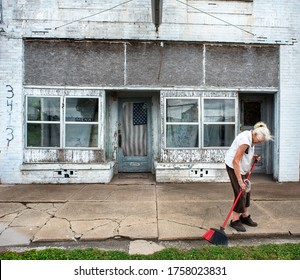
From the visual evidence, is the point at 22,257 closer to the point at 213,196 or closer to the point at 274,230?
the point at 274,230

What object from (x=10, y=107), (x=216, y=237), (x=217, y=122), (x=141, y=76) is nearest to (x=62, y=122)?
(x=10, y=107)

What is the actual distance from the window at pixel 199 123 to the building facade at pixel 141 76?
30 mm

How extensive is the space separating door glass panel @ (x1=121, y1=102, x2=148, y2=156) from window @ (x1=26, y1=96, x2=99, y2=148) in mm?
1125

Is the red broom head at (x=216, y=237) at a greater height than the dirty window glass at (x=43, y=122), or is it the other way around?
the dirty window glass at (x=43, y=122)

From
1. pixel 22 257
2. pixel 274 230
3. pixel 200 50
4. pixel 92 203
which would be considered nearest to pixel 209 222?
pixel 274 230

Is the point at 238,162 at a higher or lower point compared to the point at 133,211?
higher

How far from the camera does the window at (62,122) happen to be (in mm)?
6973

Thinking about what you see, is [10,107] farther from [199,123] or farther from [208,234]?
[208,234]

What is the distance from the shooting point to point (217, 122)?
7.24 meters

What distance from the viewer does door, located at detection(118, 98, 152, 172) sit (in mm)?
7941

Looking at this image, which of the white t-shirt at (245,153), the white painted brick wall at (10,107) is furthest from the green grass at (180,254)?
the white painted brick wall at (10,107)

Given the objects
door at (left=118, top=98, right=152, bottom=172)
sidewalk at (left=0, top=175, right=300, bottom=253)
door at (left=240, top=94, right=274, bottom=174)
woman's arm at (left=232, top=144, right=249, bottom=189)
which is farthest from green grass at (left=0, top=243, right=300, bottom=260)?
→ door at (left=240, top=94, right=274, bottom=174)

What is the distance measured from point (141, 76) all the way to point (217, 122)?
2.63 meters

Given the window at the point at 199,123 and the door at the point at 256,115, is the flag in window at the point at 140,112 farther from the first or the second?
the door at the point at 256,115
